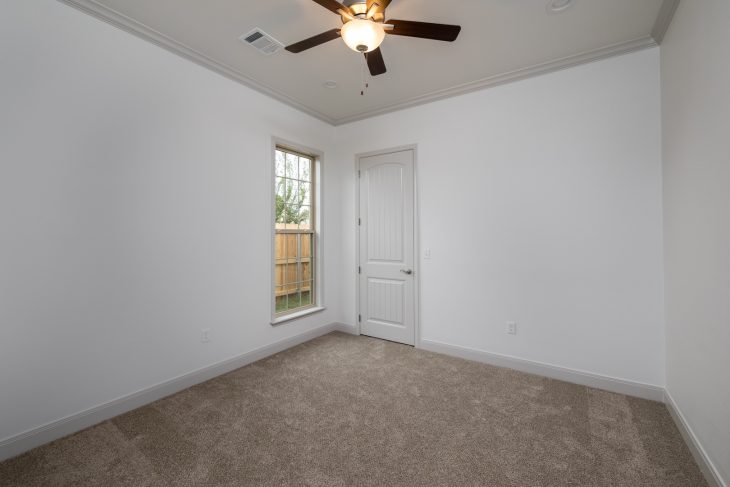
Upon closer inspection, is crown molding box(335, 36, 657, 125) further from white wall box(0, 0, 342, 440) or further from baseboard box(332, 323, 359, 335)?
baseboard box(332, 323, 359, 335)

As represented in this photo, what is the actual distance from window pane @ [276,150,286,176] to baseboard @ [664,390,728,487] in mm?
4017

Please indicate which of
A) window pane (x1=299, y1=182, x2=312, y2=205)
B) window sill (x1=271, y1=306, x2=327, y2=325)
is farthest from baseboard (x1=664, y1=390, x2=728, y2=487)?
window pane (x1=299, y1=182, x2=312, y2=205)

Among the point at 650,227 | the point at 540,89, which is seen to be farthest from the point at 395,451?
the point at 540,89

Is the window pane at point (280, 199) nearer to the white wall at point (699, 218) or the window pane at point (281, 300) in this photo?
the window pane at point (281, 300)

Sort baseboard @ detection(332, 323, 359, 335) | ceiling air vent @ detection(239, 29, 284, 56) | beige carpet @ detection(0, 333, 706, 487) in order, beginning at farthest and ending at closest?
baseboard @ detection(332, 323, 359, 335), ceiling air vent @ detection(239, 29, 284, 56), beige carpet @ detection(0, 333, 706, 487)

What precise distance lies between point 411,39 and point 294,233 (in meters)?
2.40

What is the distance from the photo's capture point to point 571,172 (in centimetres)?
286

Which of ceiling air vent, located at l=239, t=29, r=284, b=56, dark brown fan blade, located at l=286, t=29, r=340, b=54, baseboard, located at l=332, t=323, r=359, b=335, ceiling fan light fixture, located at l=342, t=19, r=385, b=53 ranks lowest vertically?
baseboard, located at l=332, t=323, r=359, b=335

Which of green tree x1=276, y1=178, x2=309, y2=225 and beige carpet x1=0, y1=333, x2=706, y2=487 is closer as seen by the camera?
beige carpet x1=0, y1=333, x2=706, y2=487

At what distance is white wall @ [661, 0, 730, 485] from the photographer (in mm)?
1577

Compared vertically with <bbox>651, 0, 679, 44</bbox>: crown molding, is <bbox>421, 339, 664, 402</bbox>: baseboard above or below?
below

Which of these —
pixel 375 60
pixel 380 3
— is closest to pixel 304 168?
pixel 375 60

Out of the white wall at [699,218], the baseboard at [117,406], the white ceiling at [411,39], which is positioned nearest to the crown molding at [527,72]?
the white ceiling at [411,39]

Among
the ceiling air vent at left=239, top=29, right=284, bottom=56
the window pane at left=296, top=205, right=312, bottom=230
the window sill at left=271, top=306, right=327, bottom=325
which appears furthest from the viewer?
the window pane at left=296, top=205, right=312, bottom=230
